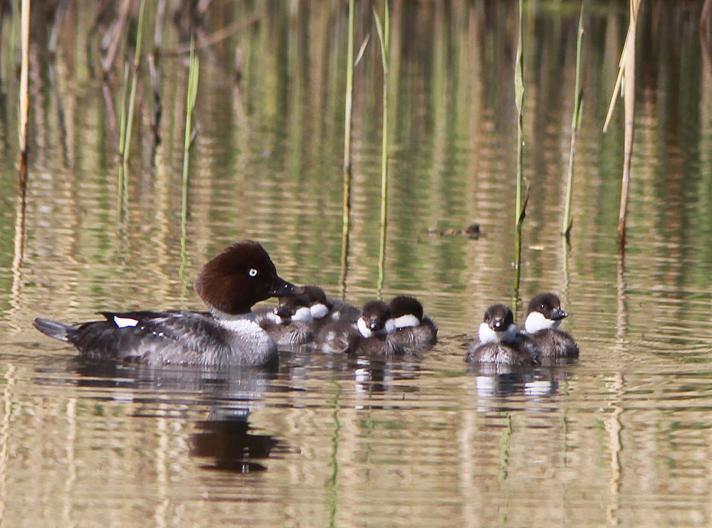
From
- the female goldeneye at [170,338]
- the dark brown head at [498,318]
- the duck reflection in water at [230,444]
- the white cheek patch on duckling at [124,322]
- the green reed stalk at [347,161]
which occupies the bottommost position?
the duck reflection in water at [230,444]

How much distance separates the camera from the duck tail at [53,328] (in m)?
10.6

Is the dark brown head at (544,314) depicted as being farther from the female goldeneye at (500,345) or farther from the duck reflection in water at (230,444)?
the duck reflection in water at (230,444)

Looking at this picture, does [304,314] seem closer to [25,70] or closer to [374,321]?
[374,321]

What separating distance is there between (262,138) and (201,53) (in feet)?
39.1

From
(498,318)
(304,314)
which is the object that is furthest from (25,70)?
(498,318)

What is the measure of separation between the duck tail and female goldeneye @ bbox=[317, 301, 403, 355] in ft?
5.76

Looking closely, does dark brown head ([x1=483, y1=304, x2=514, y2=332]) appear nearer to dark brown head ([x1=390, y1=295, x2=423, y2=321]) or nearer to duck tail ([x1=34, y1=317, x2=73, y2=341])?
dark brown head ([x1=390, y1=295, x2=423, y2=321])

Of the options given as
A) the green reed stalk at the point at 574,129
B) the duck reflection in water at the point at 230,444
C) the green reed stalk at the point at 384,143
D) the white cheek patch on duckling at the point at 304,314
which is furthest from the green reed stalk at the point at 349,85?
the duck reflection in water at the point at 230,444

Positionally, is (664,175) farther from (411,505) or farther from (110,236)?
(411,505)

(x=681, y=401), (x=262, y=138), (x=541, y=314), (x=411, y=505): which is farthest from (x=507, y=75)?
(x=411, y=505)

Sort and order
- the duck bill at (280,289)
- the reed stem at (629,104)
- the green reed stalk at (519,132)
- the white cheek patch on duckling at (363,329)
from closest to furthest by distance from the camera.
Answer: the duck bill at (280,289)
the white cheek patch on duckling at (363,329)
the green reed stalk at (519,132)
the reed stem at (629,104)

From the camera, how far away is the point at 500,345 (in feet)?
35.2

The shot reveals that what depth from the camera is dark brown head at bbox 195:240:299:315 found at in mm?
10953

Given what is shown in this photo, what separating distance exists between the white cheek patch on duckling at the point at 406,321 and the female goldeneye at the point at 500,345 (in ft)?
1.62
